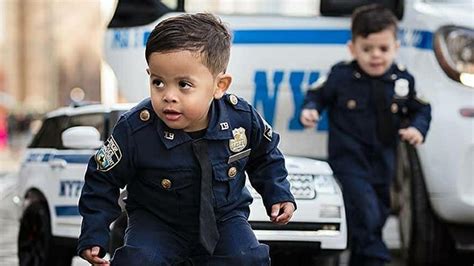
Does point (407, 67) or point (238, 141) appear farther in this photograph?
point (407, 67)

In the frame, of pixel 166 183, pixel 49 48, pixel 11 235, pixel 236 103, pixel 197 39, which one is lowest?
pixel 49 48

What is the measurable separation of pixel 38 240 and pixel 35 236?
4cm

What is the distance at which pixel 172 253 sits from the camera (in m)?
3.91

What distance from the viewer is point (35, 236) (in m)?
6.56

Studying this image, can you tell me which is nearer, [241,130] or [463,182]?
[241,130]

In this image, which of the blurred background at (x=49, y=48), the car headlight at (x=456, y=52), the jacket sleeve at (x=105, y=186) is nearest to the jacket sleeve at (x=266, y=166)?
the jacket sleeve at (x=105, y=186)

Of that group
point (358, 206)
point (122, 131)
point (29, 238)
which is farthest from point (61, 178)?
point (122, 131)

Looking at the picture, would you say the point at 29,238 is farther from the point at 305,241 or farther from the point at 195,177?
the point at 195,177

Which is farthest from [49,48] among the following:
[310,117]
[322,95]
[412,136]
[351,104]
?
[412,136]

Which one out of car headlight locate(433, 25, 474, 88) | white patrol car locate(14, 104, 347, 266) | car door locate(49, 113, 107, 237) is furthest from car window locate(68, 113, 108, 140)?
car headlight locate(433, 25, 474, 88)

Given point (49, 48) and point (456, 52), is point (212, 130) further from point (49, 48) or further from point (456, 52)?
point (49, 48)

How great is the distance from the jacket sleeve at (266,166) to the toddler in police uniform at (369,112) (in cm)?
181

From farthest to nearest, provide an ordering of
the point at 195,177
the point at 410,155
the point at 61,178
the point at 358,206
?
the point at 410,155 → the point at 61,178 → the point at 358,206 → the point at 195,177

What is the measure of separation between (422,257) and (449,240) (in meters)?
0.19
